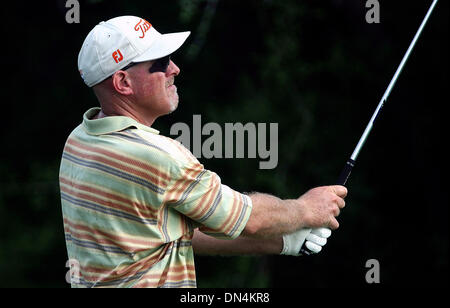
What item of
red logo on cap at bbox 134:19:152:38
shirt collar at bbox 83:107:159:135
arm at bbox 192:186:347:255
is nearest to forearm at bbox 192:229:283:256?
arm at bbox 192:186:347:255

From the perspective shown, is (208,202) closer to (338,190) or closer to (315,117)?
(338,190)

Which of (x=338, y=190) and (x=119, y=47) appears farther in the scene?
(x=338, y=190)

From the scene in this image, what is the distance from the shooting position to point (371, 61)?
567cm

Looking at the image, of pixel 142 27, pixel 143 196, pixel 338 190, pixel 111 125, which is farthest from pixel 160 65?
pixel 338 190

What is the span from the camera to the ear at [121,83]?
258 centimetres

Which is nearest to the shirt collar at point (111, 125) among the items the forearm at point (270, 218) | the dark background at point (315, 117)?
the forearm at point (270, 218)

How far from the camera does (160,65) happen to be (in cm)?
264

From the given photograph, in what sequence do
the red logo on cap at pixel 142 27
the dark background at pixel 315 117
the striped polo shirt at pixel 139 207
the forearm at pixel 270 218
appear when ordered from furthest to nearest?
the dark background at pixel 315 117, the red logo on cap at pixel 142 27, the forearm at pixel 270 218, the striped polo shirt at pixel 139 207

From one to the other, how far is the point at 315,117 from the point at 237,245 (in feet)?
10.5

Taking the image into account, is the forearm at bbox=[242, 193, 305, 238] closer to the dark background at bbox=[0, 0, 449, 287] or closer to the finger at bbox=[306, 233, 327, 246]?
the finger at bbox=[306, 233, 327, 246]

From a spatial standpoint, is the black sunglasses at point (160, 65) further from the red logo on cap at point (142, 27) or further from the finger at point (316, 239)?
the finger at point (316, 239)

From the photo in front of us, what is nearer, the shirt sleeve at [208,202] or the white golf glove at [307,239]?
the shirt sleeve at [208,202]

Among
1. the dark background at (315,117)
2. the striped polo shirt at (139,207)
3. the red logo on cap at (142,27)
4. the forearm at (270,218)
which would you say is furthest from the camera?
the dark background at (315,117)

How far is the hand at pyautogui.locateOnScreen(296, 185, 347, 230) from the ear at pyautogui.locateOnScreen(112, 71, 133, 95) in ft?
2.16
